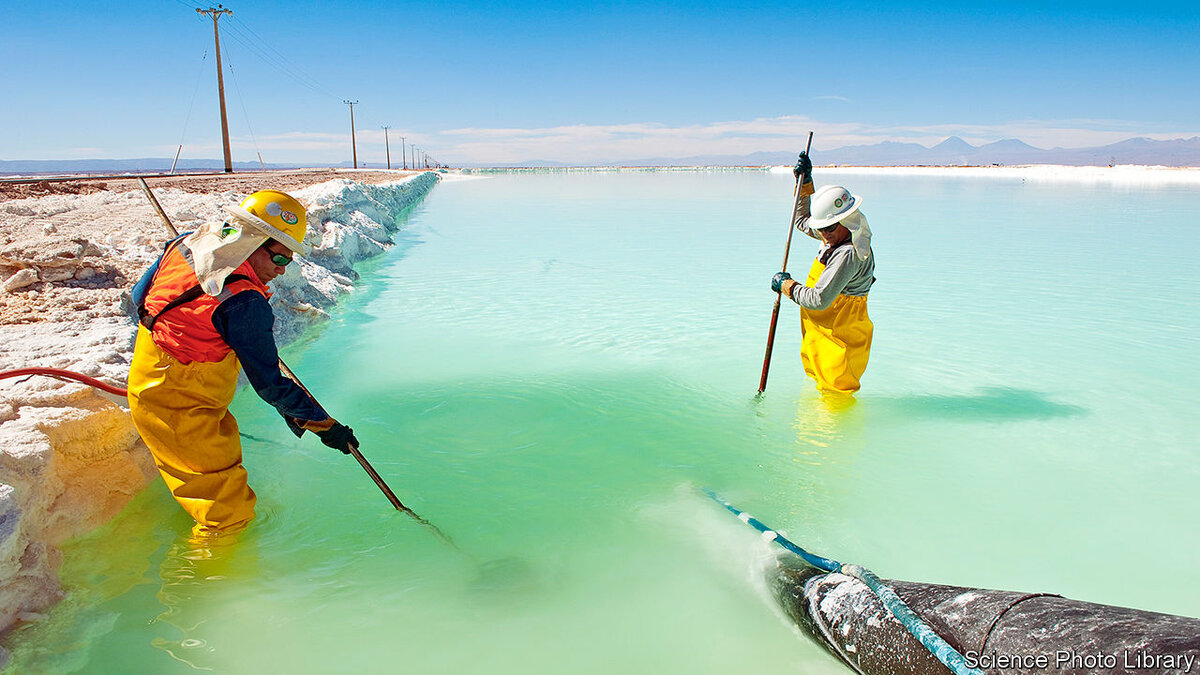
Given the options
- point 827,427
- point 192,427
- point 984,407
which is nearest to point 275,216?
point 192,427

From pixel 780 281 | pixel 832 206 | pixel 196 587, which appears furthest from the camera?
pixel 780 281

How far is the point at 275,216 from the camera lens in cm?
253

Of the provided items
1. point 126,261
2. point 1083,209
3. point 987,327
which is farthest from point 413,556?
point 1083,209

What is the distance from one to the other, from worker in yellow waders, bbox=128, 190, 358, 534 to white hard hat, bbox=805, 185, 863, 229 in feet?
9.16

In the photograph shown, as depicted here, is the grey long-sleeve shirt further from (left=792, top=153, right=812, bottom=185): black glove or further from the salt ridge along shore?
the salt ridge along shore

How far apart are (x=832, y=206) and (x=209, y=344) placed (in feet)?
10.7

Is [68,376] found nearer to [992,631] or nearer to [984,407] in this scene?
[992,631]

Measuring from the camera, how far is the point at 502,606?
2783 mm

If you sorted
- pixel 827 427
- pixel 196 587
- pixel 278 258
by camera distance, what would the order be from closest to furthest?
1. pixel 278 258
2. pixel 196 587
3. pixel 827 427

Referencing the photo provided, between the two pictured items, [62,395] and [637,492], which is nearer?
[62,395]

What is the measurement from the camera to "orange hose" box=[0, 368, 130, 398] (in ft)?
9.40

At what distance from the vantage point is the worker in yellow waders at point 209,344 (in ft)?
8.07

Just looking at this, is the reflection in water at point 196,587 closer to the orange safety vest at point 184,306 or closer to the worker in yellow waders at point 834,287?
the orange safety vest at point 184,306

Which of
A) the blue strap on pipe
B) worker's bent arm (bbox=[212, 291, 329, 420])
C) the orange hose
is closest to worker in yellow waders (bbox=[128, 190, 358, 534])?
worker's bent arm (bbox=[212, 291, 329, 420])
